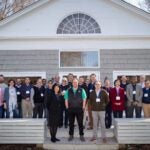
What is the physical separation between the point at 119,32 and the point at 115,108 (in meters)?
5.15

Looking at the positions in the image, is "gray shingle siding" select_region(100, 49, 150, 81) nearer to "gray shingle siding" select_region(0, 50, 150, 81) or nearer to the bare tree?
"gray shingle siding" select_region(0, 50, 150, 81)

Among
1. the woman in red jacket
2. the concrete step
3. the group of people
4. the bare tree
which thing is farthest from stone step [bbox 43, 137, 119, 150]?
the bare tree

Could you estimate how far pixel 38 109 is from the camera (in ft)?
39.6

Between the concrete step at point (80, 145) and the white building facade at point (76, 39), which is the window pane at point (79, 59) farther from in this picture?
the concrete step at point (80, 145)

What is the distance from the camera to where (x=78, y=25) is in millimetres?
16047

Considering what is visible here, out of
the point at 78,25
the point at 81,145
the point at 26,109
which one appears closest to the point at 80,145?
the point at 81,145

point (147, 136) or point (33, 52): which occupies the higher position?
point (33, 52)

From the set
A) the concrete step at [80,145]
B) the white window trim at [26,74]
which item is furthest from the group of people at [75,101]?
the white window trim at [26,74]

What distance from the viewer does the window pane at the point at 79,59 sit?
15.7 metres

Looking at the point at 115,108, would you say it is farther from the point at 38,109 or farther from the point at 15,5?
the point at 15,5

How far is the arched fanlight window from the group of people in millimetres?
4335

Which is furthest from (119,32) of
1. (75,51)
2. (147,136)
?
(147,136)

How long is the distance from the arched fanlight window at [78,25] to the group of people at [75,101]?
434cm

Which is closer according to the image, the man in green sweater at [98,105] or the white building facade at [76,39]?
the man in green sweater at [98,105]
